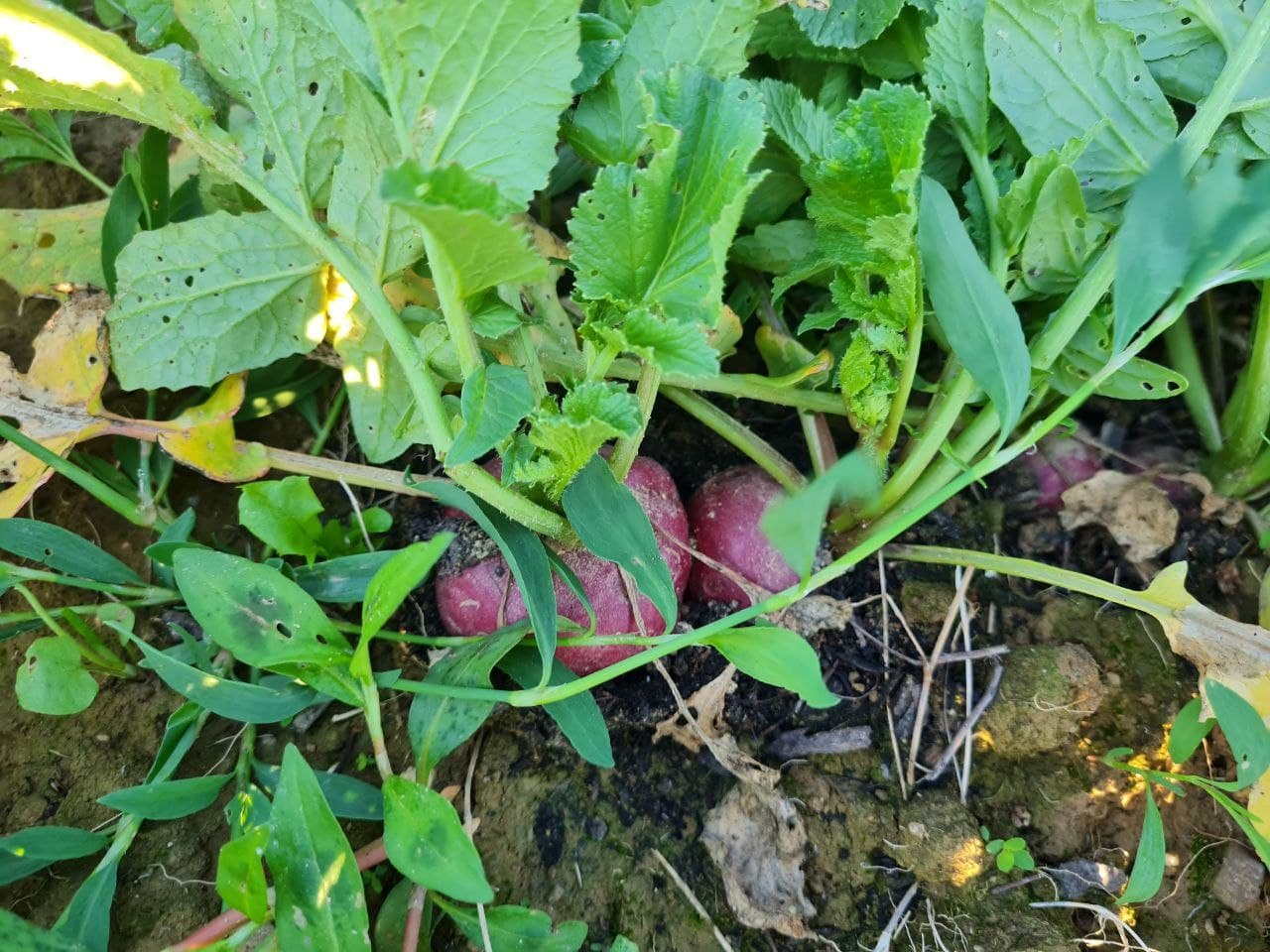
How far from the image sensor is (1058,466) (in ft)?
4.66

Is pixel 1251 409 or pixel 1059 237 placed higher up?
pixel 1059 237

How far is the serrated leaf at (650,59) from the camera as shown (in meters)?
0.95

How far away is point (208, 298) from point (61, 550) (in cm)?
37

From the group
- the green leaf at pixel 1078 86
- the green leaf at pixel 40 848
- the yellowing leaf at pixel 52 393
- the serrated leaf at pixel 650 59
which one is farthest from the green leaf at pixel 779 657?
the yellowing leaf at pixel 52 393

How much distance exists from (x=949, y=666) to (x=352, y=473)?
2.93 ft

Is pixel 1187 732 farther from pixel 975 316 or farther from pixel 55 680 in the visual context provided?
pixel 55 680

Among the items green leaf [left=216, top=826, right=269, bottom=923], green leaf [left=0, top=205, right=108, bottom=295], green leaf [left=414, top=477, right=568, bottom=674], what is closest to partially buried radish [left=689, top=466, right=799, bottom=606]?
green leaf [left=414, top=477, right=568, bottom=674]

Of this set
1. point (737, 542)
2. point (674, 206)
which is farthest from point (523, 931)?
point (674, 206)

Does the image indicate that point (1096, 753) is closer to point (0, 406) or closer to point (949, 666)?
point (949, 666)

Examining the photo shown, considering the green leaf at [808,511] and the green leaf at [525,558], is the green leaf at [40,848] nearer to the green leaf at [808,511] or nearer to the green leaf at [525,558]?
the green leaf at [525,558]

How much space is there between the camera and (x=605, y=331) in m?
0.86

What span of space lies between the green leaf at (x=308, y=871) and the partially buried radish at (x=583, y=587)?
336 millimetres

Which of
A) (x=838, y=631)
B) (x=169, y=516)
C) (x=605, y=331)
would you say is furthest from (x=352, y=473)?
(x=838, y=631)

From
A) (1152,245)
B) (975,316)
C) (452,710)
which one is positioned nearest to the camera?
(1152,245)
